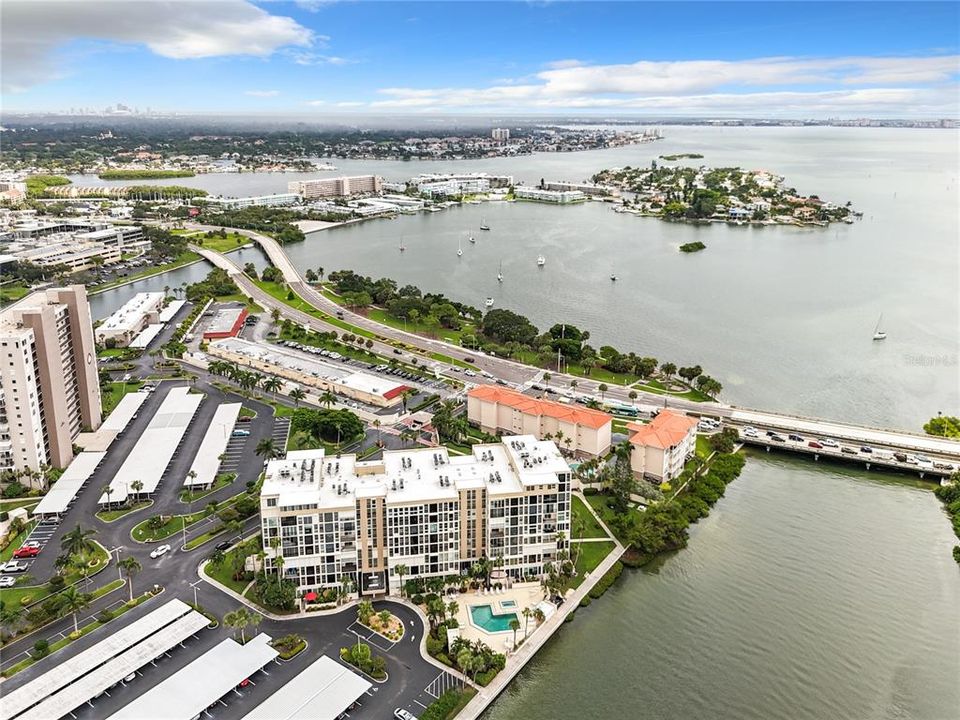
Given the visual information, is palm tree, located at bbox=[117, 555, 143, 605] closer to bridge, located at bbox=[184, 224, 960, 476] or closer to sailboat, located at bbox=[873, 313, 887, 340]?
bridge, located at bbox=[184, 224, 960, 476]

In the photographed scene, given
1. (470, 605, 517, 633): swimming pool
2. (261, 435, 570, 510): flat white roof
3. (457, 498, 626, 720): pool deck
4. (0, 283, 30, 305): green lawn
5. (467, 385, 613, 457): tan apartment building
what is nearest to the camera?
(457, 498, 626, 720): pool deck

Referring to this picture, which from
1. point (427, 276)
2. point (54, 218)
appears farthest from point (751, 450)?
point (54, 218)

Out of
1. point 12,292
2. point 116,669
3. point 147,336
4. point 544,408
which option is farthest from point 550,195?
point 116,669

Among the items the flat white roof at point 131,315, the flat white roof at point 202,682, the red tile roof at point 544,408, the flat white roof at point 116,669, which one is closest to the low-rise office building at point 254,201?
the flat white roof at point 131,315

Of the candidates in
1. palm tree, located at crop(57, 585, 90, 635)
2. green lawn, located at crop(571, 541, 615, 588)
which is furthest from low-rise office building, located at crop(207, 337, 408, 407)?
palm tree, located at crop(57, 585, 90, 635)

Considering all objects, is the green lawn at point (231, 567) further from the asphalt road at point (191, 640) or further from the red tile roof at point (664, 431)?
the red tile roof at point (664, 431)

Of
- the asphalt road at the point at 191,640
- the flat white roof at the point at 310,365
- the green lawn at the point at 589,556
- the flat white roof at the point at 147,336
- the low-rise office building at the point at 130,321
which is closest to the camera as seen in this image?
the asphalt road at the point at 191,640
